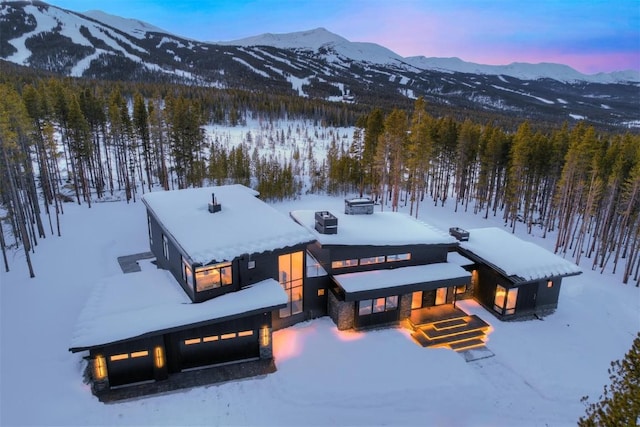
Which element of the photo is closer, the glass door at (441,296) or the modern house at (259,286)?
the modern house at (259,286)

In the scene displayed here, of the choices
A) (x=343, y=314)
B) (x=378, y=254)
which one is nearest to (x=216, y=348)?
(x=343, y=314)

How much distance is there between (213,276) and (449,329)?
11480mm

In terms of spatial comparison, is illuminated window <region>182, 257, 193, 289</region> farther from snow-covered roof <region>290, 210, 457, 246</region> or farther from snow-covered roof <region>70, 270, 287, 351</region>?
snow-covered roof <region>290, 210, 457, 246</region>

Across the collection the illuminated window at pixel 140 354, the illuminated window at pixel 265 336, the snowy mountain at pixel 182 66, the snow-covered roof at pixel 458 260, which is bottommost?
the illuminated window at pixel 265 336

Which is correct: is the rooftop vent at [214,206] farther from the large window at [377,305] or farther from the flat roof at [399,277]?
the large window at [377,305]

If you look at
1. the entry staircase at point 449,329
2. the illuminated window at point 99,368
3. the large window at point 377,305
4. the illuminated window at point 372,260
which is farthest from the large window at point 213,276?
the entry staircase at point 449,329

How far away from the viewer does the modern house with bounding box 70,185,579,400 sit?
45.6 feet

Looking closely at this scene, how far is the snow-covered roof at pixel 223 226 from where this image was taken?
1555cm

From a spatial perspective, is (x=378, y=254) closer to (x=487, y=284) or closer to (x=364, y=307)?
(x=364, y=307)

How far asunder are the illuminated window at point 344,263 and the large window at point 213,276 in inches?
213

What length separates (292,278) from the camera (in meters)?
17.6

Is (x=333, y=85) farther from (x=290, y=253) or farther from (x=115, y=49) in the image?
(x=290, y=253)

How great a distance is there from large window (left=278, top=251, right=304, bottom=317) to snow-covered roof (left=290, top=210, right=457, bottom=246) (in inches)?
66.3

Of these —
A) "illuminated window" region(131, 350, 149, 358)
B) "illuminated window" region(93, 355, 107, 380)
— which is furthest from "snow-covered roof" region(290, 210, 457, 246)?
"illuminated window" region(93, 355, 107, 380)
